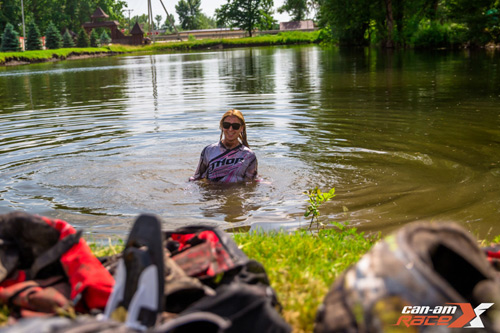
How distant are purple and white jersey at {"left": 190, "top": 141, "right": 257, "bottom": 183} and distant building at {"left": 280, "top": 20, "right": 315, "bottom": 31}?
12986cm

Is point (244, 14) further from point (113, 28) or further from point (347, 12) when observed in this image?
point (347, 12)

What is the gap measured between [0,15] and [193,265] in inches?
3528

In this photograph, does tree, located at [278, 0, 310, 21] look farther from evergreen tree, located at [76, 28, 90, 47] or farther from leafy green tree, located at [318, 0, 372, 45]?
leafy green tree, located at [318, 0, 372, 45]

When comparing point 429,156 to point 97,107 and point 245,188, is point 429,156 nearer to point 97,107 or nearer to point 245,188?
point 245,188

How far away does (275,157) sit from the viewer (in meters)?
9.62

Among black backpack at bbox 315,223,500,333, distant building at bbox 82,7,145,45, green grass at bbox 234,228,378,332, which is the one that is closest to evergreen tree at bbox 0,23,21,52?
distant building at bbox 82,7,145,45

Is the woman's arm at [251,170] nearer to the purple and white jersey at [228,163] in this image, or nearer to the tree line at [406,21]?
the purple and white jersey at [228,163]

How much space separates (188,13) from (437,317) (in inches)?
7985

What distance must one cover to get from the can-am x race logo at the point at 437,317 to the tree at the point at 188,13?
18357 cm

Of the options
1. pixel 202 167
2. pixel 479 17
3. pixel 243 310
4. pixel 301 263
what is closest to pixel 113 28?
pixel 479 17

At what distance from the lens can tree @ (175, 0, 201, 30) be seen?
17862 centimetres

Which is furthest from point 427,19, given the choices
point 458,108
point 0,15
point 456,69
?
point 0,15

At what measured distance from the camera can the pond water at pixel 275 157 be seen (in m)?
6.68

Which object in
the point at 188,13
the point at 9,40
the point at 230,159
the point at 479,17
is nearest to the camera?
→ the point at 230,159
